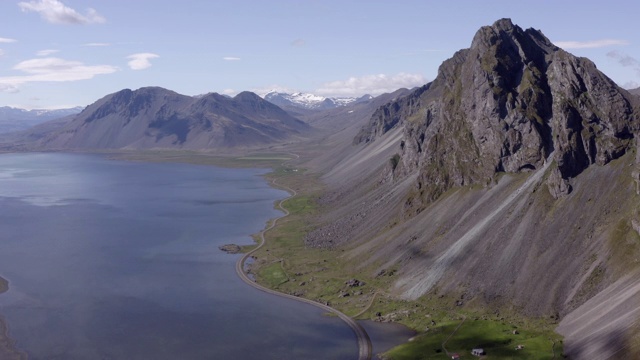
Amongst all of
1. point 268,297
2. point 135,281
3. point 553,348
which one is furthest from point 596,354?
point 135,281

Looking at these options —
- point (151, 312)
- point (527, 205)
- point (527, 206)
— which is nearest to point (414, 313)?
point (527, 206)

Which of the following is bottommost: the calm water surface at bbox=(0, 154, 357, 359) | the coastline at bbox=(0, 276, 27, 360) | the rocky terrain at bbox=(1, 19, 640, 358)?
the coastline at bbox=(0, 276, 27, 360)

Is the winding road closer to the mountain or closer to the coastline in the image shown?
the mountain

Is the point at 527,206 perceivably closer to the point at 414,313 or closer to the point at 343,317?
the point at 414,313

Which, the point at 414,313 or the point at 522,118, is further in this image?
the point at 522,118

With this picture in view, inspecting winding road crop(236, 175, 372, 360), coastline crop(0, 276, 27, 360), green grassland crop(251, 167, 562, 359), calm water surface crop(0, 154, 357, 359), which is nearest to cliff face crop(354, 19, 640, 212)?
green grassland crop(251, 167, 562, 359)

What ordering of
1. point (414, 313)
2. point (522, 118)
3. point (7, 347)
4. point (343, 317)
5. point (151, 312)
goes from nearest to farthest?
point (7, 347) → point (414, 313) → point (151, 312) → point (343, 317) → point (522, 118)
